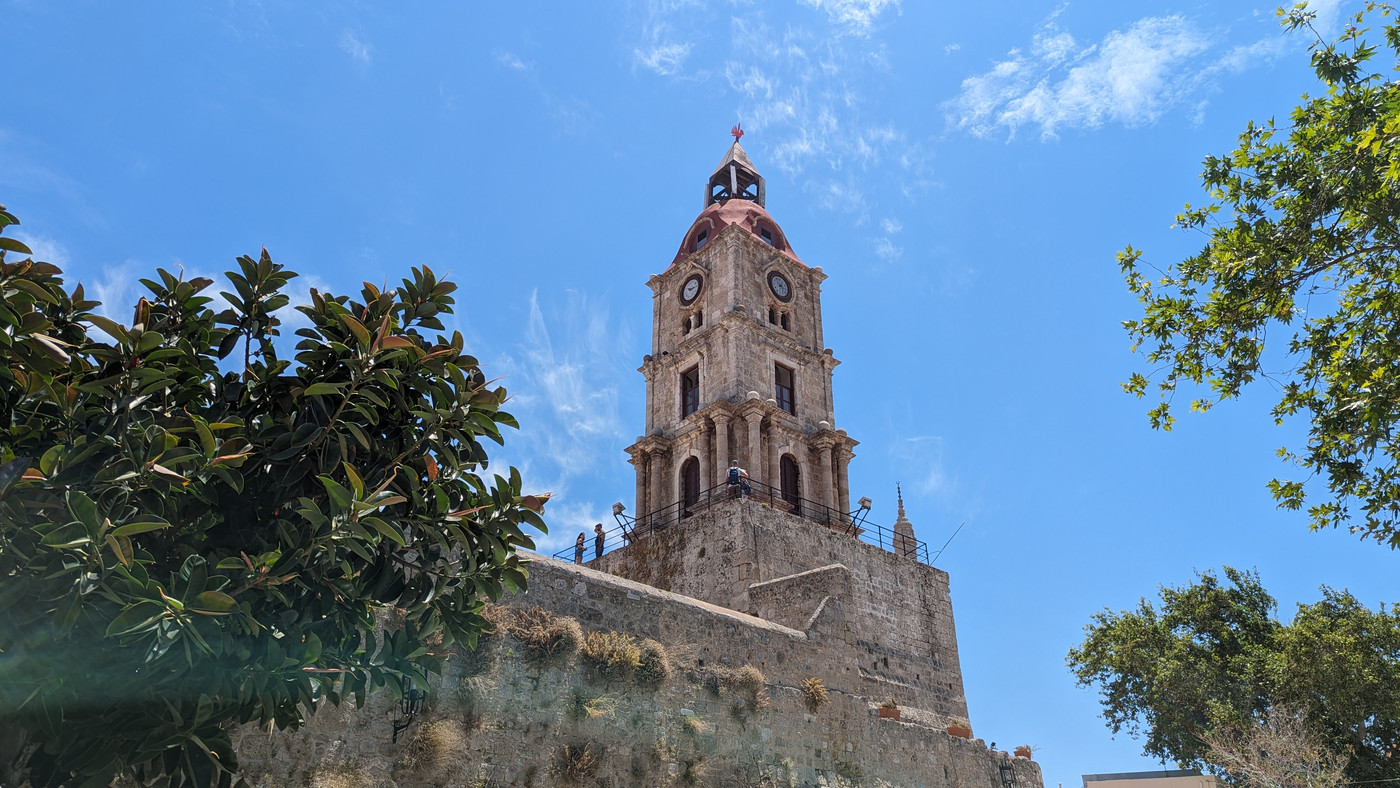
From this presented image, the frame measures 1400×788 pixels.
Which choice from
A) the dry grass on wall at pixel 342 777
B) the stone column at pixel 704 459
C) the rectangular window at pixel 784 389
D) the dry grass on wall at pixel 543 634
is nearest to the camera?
the dry grass on wall at pixel 342 777

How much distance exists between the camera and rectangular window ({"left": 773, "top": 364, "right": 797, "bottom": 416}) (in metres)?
29.1

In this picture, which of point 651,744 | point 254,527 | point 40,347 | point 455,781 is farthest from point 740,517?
point 40,347

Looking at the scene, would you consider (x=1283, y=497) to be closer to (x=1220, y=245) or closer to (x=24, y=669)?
(x=1220, y=245)

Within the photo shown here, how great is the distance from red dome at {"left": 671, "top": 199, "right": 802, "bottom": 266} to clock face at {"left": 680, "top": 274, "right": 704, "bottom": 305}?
1.31m

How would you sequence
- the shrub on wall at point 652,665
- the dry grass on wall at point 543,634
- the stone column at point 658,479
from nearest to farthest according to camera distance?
1. the dry grass on wall at point 543,634
2. the shrub on wall at point 652,665
3. the stone column at point 658,479

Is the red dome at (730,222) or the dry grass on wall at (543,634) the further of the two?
the red dome at (730,222)

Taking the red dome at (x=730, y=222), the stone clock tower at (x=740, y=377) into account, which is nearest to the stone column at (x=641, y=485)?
the stone clock tower at (x=740, y=377)

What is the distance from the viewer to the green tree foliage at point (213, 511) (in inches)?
212

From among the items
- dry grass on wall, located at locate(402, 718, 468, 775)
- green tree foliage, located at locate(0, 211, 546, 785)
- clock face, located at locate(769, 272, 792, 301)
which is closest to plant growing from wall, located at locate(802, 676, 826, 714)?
dry grass on wall, located at locate(402, 718, 468, 775)

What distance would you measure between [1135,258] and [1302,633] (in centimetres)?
1841

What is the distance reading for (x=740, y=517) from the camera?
72.2ft

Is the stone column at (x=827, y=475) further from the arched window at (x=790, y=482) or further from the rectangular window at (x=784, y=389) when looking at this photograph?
the rectangular window at (x=784, y=389)

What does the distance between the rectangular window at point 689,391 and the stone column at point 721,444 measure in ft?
7.26

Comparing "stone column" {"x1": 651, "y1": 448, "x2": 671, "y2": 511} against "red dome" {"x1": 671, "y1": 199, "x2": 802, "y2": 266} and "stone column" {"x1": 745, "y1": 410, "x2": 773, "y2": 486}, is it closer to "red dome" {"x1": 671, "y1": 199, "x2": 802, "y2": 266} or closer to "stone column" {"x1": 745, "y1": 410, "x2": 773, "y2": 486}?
"stone column" {"x1": 745, "y1": 410, "x2": 773, "y2": 486}
